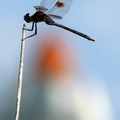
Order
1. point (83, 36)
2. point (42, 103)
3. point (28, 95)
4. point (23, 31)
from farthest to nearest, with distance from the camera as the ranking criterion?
point (28, 95)
point (42, 103)
point (83, 36)
point (23, 31)

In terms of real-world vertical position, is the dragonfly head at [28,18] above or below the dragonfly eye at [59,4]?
below

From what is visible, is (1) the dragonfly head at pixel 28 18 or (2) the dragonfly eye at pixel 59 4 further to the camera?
(2) the dragonfly eye at pixel 59 4

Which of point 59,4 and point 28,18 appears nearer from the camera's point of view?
point 28,18

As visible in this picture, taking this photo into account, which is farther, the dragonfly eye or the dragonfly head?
the dragonfly eye

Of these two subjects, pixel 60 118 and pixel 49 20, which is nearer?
pixel 49 20

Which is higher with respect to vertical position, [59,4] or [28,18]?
[59,4]

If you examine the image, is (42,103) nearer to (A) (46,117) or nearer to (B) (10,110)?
(A) (46,117)

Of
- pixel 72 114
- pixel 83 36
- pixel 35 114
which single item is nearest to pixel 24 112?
pixel 35 114

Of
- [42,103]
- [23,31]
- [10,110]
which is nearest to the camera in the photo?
[23,31]

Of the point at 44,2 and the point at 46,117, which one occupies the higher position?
the point at 44,2

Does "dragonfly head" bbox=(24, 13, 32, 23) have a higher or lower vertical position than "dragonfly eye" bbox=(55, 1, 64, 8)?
lower
